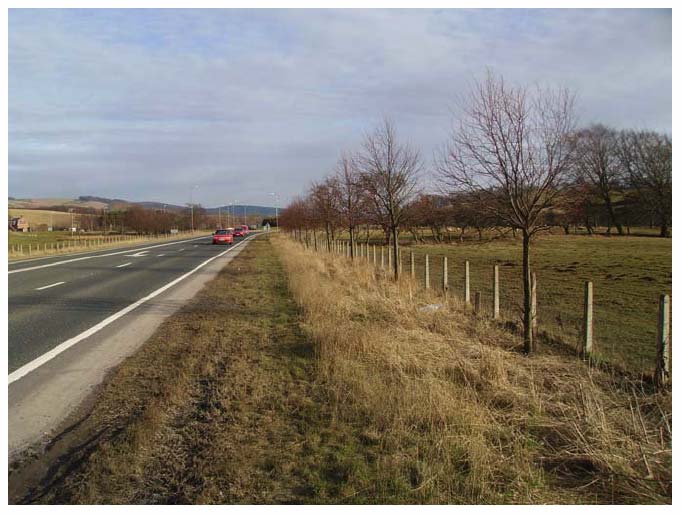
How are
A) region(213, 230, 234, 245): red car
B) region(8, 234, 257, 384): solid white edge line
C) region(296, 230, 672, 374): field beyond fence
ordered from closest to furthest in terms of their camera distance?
region(8, 234, 257, 384): solid white edge line < region(296, 230, 672, 374): field beyond fence < region(213, 230, 234, 245): red car

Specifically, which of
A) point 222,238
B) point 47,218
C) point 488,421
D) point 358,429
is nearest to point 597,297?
point 488,421

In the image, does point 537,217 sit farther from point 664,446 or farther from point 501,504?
point 501,504

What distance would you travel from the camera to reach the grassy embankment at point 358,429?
3463mm

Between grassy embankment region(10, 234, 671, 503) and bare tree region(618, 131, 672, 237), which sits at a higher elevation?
bare tree region(618, 131, 672, 237)

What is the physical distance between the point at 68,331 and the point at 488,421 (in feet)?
22.4

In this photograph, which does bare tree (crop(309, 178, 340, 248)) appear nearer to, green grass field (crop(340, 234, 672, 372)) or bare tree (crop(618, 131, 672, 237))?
green grass field (crop(340, 234, 672, 372))

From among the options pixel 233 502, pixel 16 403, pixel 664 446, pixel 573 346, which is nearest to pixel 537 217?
pixel 573 346

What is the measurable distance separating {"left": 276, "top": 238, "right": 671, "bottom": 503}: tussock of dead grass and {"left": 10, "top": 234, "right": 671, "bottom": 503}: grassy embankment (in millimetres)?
15

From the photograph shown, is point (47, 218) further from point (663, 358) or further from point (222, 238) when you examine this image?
point (663, 358)

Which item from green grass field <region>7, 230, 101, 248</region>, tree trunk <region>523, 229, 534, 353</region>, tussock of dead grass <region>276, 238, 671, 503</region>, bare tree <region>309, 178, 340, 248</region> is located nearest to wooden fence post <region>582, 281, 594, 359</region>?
tussock of dead grass <region>276, 238, 671, 503</region>

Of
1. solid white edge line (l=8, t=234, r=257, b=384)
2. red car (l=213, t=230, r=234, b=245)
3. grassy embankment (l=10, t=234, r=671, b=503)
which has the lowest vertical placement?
grassy embankment (l=10, t=234, r=671, b=503)

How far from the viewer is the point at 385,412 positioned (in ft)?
15.0

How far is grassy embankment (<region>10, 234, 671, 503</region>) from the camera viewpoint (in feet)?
11.4

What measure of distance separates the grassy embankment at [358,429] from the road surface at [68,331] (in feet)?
1.24
